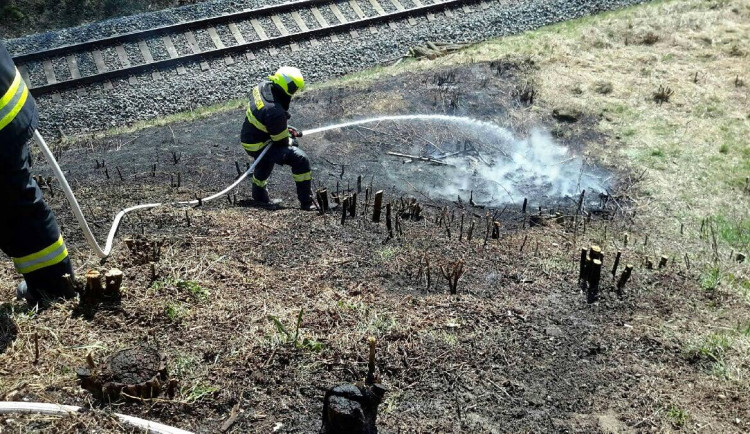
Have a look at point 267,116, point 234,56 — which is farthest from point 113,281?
point 234,56

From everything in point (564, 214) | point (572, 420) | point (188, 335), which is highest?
point (188, 335)

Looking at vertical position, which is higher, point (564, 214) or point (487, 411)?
point (487, 411)

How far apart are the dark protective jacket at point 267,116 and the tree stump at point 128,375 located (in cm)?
399

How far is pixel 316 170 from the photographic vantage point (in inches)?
381

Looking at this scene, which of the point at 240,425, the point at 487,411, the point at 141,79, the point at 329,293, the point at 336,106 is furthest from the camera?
the point at 141,79

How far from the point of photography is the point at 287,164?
8.38 metres

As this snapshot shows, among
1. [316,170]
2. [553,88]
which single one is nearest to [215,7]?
[316,170]

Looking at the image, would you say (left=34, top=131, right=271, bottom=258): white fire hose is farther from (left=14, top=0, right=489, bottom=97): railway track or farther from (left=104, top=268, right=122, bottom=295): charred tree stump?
(left=14, top=0, right=489, bottom=97): railway track

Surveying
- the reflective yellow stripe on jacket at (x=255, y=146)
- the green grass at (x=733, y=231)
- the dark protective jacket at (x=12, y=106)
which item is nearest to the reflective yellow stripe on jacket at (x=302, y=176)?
the reflective yellow stripe on jacket at (x=255, y=146)

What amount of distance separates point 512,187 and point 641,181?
1.67 m

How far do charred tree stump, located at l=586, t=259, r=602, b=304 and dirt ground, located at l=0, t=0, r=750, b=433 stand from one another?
3.4 inches

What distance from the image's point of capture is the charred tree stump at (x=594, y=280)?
6.15 metres

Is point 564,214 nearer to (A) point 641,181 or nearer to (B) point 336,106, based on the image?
(A) point 641,181

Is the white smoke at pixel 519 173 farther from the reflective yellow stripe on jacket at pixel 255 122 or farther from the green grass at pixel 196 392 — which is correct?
the green grass at pixel 196 392
